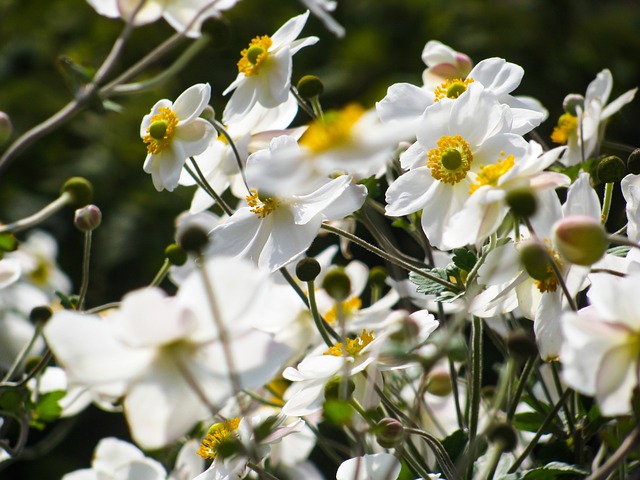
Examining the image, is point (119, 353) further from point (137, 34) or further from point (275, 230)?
point (137, 34)

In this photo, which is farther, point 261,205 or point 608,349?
point 261,205

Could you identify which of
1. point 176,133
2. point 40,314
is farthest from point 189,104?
point 40,314

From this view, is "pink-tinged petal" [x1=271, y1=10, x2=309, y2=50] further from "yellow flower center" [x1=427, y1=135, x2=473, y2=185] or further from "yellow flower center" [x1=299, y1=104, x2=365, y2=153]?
"yellow flower center" [x1=299, y1=104, x2=365, y2=153]

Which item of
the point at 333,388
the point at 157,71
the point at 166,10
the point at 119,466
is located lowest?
the point at 157,71

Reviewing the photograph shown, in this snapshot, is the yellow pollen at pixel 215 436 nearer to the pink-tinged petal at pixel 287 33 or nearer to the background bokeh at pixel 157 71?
the pink-tinged petal at pixel 287 33

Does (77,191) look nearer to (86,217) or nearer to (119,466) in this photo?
(86,217)

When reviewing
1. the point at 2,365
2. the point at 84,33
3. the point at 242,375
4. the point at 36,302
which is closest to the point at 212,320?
the point at 242,375

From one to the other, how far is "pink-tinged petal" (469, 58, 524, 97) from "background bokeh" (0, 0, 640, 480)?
1.51 metres

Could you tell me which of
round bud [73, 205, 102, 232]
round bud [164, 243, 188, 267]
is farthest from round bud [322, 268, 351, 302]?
round bud [73, 205, 102, 232]

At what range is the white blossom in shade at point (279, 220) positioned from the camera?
2.06 feet

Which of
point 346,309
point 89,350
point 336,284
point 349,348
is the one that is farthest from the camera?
point 346,309

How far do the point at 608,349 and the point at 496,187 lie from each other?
182mm

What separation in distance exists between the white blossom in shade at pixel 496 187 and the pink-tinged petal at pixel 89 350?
26 centimetres

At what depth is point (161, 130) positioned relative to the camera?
28.0 inches
